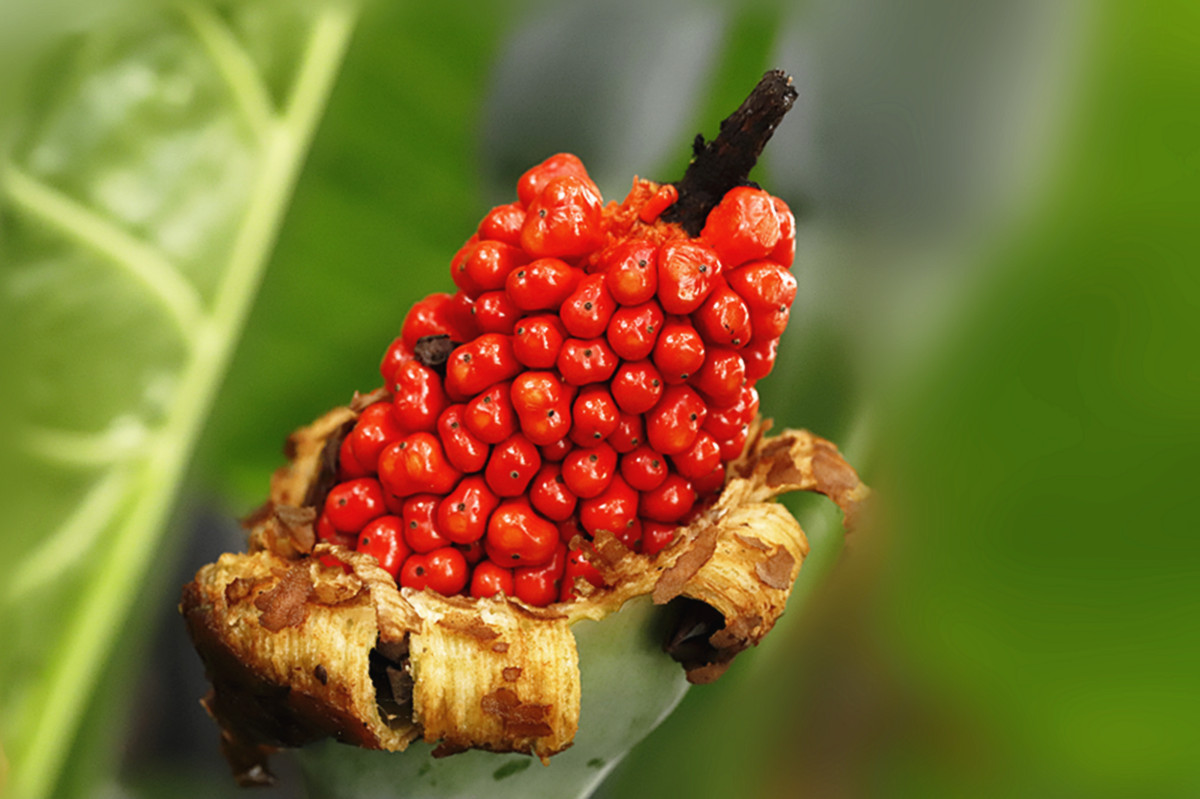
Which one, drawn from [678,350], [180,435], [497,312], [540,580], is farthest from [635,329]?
[180,435]

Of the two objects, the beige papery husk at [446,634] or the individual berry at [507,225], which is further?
the individual berry at [507,225]

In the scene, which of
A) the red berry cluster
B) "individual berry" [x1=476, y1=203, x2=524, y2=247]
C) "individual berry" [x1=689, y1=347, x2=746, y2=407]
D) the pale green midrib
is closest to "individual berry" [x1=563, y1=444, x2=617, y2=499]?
the red berry cluster

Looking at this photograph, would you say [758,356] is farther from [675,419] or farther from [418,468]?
[418,468]

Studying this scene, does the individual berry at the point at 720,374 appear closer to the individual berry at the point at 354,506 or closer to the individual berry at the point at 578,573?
the individual berry at the point at 578,573

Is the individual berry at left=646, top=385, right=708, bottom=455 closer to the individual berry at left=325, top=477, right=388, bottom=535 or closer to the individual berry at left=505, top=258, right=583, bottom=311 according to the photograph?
the individual berry at left=505, top=258, right=583, bottom=311

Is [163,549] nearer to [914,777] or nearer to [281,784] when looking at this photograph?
[281,784]

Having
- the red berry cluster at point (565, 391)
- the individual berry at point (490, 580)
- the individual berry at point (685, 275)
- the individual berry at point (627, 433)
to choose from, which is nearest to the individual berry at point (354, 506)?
the red berry cluster at point (565, 391)
